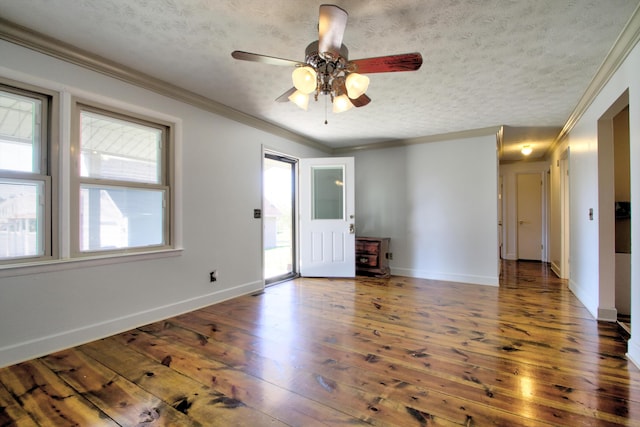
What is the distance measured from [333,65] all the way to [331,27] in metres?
0.38

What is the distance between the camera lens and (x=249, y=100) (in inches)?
127

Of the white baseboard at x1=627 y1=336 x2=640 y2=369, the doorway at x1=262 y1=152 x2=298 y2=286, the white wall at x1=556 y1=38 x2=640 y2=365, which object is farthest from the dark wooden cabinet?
the white baseboard at x1=627 y1=336 x2=640 y2=369

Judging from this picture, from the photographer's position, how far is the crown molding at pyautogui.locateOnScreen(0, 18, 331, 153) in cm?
199

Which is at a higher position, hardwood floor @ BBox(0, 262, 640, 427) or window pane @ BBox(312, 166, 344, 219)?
window pane @ BBox(312, 166, 344, 219)

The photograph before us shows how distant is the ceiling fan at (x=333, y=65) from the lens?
1571mm

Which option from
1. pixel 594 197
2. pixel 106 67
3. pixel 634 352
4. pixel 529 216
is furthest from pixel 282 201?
pixel 529 216

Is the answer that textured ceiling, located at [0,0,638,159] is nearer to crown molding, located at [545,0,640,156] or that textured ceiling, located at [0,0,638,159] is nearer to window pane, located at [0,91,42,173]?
crown molding, located at [545,0,640,156]

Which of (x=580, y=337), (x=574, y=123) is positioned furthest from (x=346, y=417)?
(x=574, y=123)

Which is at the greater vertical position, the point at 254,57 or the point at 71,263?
the point at 254,57

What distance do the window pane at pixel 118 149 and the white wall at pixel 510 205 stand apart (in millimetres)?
6965

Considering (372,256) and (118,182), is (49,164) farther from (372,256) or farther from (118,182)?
(372,256)

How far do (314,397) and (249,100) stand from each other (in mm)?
2861

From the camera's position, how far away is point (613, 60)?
7.45 feet

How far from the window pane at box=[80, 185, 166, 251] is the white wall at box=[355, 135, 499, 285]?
3.48 metres
